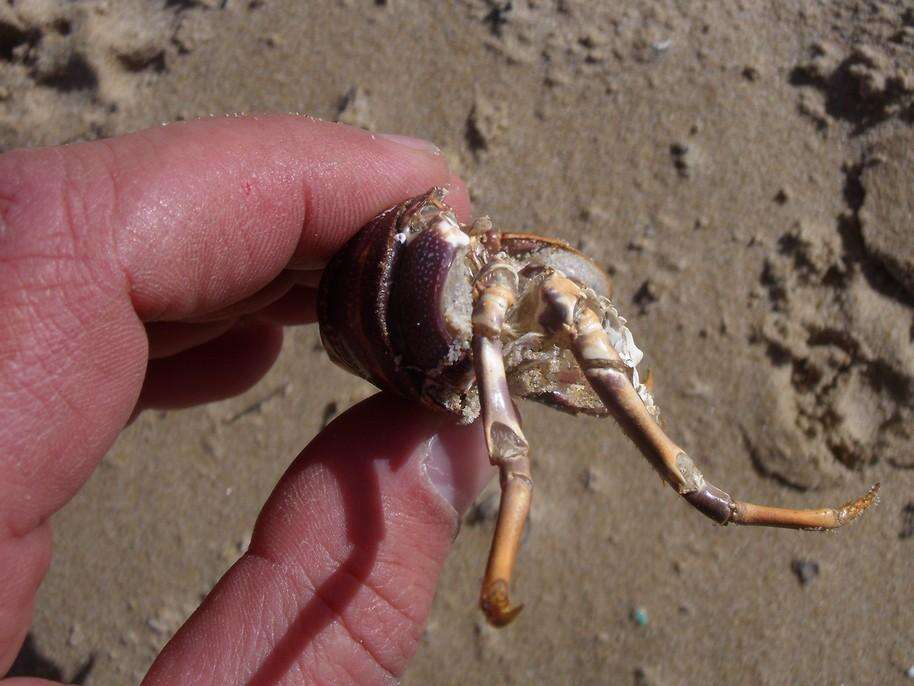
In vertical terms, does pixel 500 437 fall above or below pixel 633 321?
above

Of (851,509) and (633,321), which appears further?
(633,321)

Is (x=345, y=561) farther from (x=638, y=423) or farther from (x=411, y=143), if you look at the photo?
(x=411, y=143)

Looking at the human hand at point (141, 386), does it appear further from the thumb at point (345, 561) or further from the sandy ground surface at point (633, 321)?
the sandy ground surface at point (633, 321)

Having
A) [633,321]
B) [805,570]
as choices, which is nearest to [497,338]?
[633,321]

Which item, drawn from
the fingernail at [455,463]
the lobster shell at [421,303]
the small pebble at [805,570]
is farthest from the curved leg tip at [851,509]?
the small pebble at [805,570]

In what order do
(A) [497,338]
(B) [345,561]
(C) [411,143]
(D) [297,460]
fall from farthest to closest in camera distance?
(C) [411,143], (D) [297,460], (B) [345,561], (A) [497,338]

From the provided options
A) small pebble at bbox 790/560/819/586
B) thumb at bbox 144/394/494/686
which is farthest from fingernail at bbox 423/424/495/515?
small pebble at bbox 790/560/819/586
